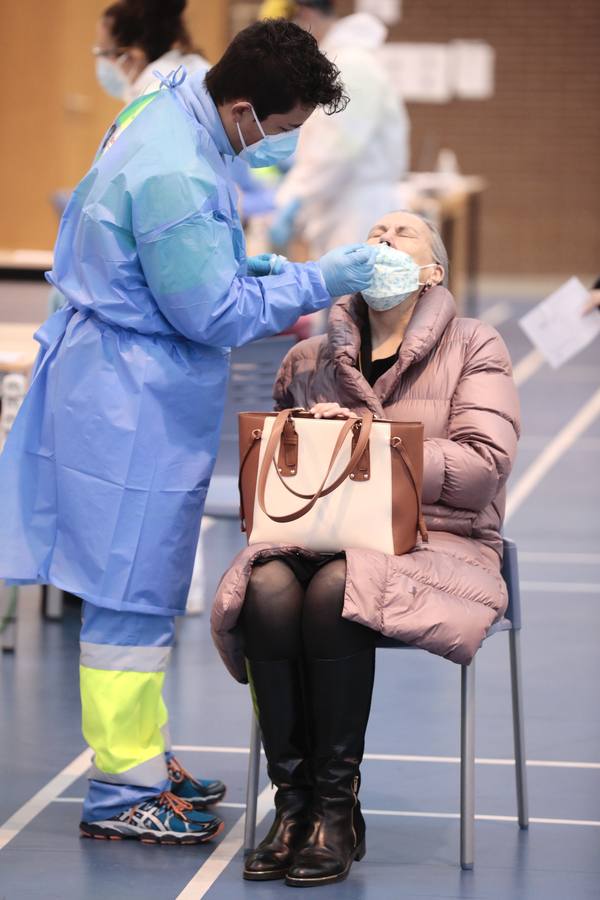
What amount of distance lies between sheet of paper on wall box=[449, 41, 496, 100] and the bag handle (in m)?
13.9

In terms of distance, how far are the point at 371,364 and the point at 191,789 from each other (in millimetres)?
973

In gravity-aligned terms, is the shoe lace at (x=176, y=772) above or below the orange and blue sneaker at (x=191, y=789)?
above

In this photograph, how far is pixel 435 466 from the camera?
10.5 feet

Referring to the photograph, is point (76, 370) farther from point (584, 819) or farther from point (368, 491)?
point (584, 819)

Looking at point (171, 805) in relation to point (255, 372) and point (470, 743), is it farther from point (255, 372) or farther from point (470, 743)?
point (255, 372)

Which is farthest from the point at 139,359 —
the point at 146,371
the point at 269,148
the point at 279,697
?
the point at 279,697

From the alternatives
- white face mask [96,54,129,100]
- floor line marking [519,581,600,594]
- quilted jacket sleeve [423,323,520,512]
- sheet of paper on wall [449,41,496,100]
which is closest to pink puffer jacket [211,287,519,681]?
quilted jacket sleeve [423,323,520,512]

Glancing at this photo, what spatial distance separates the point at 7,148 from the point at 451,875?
31.4 feet

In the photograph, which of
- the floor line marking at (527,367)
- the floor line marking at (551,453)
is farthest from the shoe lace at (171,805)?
the floor line marking at (527,367)

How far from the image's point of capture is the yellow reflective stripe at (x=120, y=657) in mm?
3256

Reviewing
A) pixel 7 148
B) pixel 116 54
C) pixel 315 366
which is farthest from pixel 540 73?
pixel 315 366

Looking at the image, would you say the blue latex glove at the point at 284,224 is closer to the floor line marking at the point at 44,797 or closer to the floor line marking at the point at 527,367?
the floor line marking at the point at 527,367

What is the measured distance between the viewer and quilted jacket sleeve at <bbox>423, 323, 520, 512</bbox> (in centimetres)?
320

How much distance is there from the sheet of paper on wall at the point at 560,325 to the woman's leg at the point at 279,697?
3.97ft
